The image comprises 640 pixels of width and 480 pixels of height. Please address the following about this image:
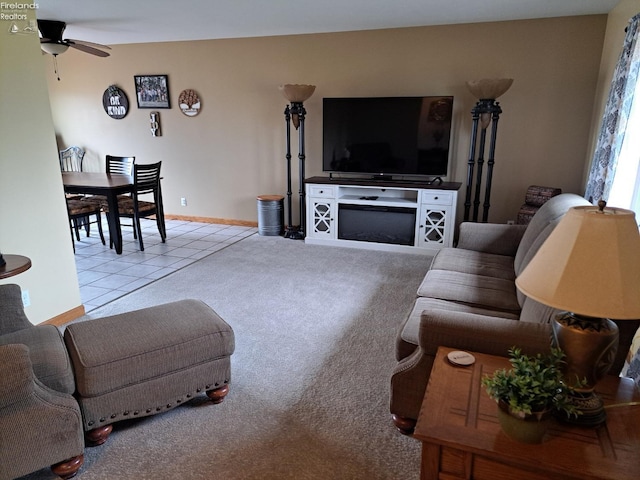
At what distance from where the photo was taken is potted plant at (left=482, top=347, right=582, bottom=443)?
3.51 feet

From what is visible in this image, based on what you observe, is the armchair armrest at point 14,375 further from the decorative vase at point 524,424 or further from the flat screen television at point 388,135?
the flat screen television at point 388,135

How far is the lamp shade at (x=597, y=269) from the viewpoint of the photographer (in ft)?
3.36

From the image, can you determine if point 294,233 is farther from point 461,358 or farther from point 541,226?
point 461,358

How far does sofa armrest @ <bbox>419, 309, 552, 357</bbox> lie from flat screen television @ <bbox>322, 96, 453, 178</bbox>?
3.14m

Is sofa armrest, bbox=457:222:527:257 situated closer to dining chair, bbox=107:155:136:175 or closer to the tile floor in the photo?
the tile floor

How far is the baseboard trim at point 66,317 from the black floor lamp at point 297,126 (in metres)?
2.66

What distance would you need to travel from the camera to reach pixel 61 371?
171 cm

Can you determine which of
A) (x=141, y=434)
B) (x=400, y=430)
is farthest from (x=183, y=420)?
(x=400, y=430)

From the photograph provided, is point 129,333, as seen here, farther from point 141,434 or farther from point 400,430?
point 400,430

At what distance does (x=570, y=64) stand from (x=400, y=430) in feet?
13.4

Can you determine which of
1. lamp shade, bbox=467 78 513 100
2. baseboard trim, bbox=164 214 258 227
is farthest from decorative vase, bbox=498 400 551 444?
baseboard trim, bbox=164 214 258 227

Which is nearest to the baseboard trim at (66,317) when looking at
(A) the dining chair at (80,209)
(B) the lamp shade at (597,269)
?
(A) the dining chair at (80,209)

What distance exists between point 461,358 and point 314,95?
433cm

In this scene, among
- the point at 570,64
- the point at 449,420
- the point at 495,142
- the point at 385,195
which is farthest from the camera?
the point at 385,195
